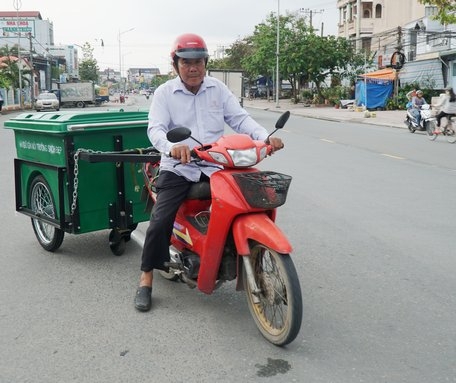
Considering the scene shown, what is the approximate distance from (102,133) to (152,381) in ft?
7.90

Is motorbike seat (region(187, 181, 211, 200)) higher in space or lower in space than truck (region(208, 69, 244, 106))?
lower

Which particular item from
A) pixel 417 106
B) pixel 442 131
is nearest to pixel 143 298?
pixel 442 131

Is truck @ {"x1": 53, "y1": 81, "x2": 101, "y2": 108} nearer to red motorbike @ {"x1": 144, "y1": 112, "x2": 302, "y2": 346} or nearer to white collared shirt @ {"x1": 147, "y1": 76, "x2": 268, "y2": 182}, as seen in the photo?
white collared shirt @ {"x1": 147, "y1": 76, "x2": 268, "y2": 182}

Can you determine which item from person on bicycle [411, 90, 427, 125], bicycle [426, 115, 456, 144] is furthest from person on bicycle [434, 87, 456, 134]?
person on bicycle [411, 90, 427, 125]

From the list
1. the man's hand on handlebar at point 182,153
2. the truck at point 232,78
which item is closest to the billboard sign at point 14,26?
the truck at point 232,78

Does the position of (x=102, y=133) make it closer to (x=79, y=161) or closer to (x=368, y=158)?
(x=79, y=161)

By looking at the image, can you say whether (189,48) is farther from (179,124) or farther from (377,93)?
(377,93)

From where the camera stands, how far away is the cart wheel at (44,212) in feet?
16.7

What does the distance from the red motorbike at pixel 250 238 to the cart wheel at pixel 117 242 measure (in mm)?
1592

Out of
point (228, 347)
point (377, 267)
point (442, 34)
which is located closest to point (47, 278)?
point (228, 347)

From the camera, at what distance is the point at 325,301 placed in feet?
13.1

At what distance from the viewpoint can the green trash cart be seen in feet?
15.1

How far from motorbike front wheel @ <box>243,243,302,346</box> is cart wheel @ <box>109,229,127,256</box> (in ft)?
6.12

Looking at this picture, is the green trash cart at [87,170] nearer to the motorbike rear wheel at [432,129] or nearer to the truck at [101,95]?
the motorbike rear wheel at [432,129]
